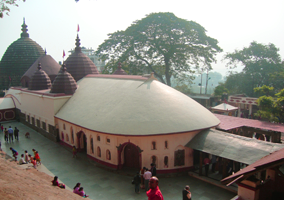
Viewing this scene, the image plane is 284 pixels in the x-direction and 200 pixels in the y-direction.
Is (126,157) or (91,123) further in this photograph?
(91,123)

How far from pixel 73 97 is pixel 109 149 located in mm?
8730

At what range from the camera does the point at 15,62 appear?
38.2 metres

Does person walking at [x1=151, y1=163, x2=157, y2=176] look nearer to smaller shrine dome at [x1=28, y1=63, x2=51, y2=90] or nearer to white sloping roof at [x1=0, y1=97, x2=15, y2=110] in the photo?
smaller shrine dome at [x1=28, y1=63, x2=51, y2=90]

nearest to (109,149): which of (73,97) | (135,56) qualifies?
(73,97)

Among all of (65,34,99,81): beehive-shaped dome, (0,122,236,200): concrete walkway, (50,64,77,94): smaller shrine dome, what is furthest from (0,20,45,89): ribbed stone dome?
(0,122,236,200): concrete walkway

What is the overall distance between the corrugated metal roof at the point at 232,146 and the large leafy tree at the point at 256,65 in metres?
32.4

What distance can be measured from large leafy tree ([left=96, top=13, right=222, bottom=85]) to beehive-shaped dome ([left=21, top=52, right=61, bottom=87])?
1197cm

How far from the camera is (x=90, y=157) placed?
17328 mm

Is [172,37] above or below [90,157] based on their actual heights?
above

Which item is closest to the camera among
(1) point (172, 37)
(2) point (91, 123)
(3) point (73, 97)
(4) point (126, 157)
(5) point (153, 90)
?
(4) point (126, 157)

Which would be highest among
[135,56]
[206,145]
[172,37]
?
[172,37]

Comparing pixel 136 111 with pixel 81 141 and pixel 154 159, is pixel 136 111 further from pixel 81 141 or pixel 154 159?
pixel 81 141

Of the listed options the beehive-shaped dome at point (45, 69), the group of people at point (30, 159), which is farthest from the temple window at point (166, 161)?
the beehive-shaped dome at point (45, 69)

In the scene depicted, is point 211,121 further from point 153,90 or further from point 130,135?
point 130,135
